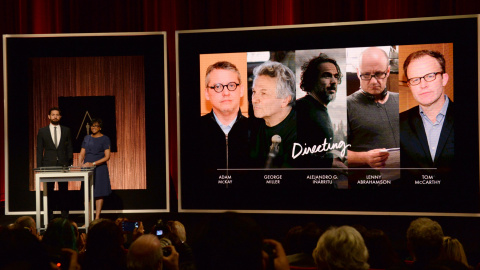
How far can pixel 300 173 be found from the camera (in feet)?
19.9

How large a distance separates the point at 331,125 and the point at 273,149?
75 centimetres

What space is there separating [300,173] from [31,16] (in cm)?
478

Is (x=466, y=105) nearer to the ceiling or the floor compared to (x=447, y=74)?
nearer to the floor

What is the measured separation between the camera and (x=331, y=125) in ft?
19.7

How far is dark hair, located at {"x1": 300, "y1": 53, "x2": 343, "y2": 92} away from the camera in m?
5.99

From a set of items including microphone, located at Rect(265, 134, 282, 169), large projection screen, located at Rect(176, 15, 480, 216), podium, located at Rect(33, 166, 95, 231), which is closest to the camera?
podium, located at Rect(33, 166, 95, 231)

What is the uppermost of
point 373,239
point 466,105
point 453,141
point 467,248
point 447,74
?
point 447,74

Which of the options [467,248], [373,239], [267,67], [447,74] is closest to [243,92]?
[267,67]

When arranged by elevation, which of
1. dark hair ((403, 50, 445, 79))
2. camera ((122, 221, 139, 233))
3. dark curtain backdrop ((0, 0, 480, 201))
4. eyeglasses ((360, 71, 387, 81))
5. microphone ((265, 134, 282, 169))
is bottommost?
camera ((122, 221, 139, 233))

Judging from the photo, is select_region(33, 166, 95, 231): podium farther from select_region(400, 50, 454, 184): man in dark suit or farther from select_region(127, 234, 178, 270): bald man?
select_region(400, 50, 454, 184): man in dark suit

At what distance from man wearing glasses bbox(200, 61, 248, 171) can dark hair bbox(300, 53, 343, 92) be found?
2.56 ft

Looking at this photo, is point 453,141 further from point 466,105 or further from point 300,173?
point 300,173

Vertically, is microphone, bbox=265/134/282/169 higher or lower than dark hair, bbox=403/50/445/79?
lower

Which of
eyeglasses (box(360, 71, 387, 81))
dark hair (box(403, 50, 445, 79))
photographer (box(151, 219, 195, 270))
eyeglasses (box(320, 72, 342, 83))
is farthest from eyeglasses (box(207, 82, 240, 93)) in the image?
photographer (box(151, 219, 195, 270))
